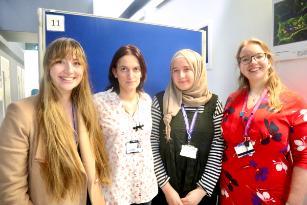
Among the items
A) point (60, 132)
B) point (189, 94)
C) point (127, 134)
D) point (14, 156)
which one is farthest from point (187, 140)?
point (14, 156)

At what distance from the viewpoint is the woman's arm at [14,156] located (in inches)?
45.3

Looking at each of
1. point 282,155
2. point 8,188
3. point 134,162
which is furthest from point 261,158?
point 8,188

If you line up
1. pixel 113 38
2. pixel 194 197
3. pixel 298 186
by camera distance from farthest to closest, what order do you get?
1. pixel 113 38
2. pixel 194 197
3. pixel 298 186

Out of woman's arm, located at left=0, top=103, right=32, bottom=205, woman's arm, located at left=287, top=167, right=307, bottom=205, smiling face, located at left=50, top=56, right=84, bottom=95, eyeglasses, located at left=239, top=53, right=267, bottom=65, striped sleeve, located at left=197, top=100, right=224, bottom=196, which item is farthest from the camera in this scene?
striped sleeve, located at left=197, top=100, right=224, bottom=196

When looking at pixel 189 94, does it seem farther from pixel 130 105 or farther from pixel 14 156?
pixel 14 156

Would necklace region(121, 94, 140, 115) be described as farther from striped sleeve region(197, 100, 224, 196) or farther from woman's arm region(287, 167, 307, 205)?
woman's arm region(287, 167, 307, 205)

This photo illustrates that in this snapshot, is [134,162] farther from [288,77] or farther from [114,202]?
[288,77]

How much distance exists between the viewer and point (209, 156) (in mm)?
1689

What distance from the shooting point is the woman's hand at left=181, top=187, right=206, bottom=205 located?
162 centimetres

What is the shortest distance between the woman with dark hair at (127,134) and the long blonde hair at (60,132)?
111 mm

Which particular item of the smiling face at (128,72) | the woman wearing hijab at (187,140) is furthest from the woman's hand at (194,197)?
the smiling face at (128,72)

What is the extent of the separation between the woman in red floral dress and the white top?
523 millimetres

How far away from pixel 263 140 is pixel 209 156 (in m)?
0.38

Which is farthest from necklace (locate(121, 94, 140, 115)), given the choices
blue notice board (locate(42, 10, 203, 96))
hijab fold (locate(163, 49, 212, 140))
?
blue notice board (locate(42, 10, 203, 96))
